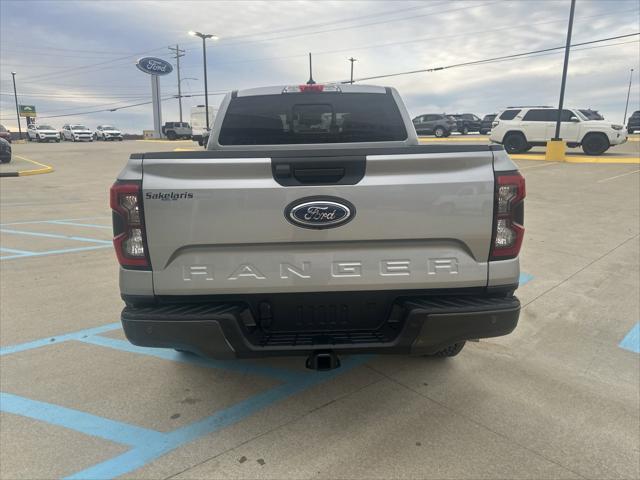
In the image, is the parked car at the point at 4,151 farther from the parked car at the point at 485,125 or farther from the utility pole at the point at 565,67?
the parked car at the point at 485,125

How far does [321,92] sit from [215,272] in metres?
2.34

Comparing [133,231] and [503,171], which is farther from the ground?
[503,171]

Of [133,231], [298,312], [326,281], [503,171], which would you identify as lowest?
[298,312]

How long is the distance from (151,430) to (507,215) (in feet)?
7.61

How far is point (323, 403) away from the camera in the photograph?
295 cm

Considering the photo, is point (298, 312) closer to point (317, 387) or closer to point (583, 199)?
point (317, 387)

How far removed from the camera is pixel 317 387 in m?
3.15

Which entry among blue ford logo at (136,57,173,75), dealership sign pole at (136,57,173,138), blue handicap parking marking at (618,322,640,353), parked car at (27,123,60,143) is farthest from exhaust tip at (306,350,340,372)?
blue ford logo at (136,57,173,75)

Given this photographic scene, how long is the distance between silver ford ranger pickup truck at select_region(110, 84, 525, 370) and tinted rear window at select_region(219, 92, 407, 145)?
1699 mm

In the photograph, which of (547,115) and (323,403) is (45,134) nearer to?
(547,115)

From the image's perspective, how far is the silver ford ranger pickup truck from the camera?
2258 mm

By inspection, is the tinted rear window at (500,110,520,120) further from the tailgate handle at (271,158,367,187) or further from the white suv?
the tailgate handle at (271,158,367,187)

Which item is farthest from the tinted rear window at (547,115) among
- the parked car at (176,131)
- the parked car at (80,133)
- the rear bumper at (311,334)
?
the parked car at (80,133)

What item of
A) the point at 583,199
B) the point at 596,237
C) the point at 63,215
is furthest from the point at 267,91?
Answer: the point at 583,199
